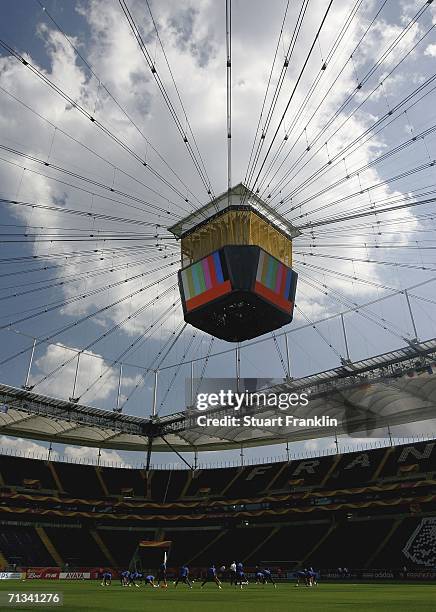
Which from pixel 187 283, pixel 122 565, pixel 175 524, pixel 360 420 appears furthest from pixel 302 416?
pixel 187 283

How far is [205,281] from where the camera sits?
2103 cm

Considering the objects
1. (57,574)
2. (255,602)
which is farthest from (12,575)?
(255,602)

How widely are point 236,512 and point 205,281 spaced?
131 ft

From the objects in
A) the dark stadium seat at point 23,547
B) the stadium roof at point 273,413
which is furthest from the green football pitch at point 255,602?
the dark stadium seat at point 23,547

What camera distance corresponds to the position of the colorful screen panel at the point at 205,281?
20.3 meters

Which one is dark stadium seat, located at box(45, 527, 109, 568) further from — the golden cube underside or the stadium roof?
the golden cube underside

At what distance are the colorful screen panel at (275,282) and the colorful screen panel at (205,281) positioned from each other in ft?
4.78

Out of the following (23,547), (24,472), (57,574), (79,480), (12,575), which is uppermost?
(24,472)

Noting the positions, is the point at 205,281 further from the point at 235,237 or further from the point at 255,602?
the point at 255,602

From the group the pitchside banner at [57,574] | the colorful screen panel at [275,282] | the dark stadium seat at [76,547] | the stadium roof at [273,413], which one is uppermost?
the stadium roof at [273,413]

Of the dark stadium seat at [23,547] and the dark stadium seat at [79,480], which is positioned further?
the dark stadium seat at [79,480]

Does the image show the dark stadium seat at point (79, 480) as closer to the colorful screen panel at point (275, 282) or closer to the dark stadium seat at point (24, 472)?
the dark stadium seat at point (24, 472)

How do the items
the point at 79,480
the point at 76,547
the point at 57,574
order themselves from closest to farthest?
the point at 57,574 → the point at 76,547 → the point at 79,480

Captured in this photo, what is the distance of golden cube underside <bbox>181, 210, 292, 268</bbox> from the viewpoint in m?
20.6
